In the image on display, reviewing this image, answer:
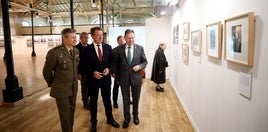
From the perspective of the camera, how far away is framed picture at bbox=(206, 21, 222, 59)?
2.29m

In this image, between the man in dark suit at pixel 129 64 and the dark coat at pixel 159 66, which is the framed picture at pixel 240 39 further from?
the dark coat at pixel 159 66

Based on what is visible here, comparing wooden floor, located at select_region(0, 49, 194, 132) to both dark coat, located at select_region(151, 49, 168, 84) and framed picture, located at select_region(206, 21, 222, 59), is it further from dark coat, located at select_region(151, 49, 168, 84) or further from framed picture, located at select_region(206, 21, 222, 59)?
framed picture, located at select_region(206, 21, 222, 59)

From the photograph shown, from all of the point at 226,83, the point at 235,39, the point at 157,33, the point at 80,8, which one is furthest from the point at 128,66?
the point at 80,8

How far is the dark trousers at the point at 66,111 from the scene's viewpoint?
2.71 metres

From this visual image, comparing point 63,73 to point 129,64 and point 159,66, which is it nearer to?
point 129,64

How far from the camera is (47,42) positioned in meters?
18.4

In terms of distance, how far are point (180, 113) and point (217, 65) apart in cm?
218

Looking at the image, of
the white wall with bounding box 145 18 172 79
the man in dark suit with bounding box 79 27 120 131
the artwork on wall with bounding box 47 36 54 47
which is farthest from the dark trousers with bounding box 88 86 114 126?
the artwork on wall with bounding box 47 36 54 47

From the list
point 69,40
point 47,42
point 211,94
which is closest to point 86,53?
point 69,40

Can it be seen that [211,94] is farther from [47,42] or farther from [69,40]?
[47,42]

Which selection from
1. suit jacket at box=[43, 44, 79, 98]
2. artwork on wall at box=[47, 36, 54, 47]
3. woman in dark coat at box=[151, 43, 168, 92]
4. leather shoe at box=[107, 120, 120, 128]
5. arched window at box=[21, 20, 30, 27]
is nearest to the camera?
suit jacket at box=[43, 44, 79, 98]

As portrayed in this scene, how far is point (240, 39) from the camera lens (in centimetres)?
175

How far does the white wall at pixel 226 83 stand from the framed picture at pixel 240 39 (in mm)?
43

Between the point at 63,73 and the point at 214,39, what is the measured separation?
1.93 meters
